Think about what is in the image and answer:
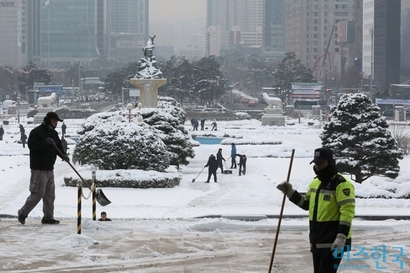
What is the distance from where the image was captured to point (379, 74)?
14975cm

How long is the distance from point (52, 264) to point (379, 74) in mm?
140720

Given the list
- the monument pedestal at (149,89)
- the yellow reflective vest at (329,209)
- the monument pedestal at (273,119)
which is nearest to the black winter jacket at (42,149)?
the yellow reflective vest at (329,209)

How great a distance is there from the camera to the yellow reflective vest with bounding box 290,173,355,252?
31.2 feet

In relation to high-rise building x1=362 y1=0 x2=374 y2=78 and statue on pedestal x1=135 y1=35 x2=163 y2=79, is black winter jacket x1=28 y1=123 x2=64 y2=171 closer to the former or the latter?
statue on pedestal x1=135 y1=35 x2=163 y2=79

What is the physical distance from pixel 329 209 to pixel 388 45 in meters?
141

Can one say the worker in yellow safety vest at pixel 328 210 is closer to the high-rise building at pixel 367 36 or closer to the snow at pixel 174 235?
the snow at pixel 174 235

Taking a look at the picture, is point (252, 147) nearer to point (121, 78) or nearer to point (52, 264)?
point (52, 264)

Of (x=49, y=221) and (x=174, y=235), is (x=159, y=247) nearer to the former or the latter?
(x=174, y=235)

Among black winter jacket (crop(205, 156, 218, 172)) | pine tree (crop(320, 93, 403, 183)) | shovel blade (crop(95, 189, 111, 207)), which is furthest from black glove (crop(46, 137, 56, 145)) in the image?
black winter jacket (crop(205, 156, 218, 172))

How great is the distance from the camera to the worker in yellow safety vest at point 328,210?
9.50 meters

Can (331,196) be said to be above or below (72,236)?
above

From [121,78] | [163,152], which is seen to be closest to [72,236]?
[163,152]

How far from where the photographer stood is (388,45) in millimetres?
147000

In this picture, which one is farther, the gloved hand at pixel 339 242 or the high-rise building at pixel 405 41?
the high-rise building at pixel 405 41
